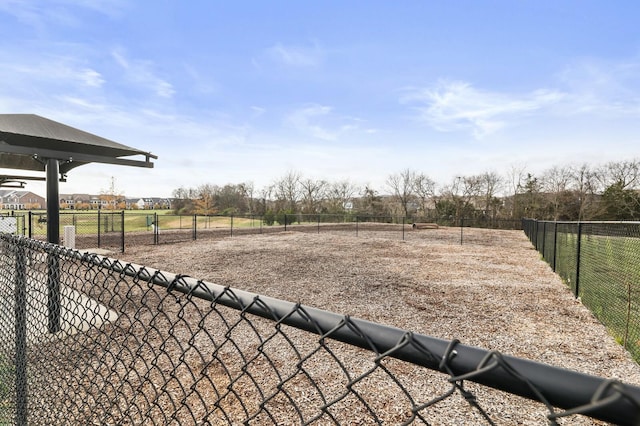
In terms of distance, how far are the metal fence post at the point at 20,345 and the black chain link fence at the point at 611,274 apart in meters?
6.44

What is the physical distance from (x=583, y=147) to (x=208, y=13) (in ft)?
127

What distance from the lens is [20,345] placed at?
2.33 meters

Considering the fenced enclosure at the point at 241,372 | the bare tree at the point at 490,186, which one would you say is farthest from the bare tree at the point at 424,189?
the fenced enclosure at the point at 241,372

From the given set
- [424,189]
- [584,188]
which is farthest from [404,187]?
[584,188]

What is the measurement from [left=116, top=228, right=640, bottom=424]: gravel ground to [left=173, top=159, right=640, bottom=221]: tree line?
19.6 m

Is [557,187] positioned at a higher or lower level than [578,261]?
higher

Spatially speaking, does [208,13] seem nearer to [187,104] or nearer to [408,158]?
[187,104]

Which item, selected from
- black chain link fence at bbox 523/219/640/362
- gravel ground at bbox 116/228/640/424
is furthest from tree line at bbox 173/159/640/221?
black chain link fence at bbox 523/219/640/362

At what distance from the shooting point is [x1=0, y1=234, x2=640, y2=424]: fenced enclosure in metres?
0.55

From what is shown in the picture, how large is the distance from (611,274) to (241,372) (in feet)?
22.5

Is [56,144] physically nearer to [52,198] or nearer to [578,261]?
[52,198]

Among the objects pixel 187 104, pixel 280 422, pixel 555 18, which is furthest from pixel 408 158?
pixel 280 422

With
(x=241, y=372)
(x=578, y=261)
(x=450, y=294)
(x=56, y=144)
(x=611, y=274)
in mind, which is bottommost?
(x=450, y=294)

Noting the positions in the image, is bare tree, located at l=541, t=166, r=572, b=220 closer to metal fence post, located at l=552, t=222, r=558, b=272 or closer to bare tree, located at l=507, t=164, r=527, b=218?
bare tree, located at l=507, t=164, r=527, b=218
